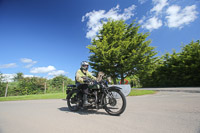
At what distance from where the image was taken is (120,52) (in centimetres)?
1191

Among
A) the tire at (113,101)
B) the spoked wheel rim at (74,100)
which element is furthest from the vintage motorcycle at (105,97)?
the spoked wheel rim at (74,100)

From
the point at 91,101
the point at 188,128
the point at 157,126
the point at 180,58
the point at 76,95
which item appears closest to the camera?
the point at 188,128

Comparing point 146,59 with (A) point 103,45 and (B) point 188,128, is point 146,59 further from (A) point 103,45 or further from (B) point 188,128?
(B) point 188,128

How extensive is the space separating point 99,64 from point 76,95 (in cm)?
972

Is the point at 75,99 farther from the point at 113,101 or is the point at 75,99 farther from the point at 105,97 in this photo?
the point at 113,101

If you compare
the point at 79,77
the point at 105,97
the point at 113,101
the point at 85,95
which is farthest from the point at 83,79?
the point at 113,101

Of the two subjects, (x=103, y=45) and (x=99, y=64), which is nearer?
(x=103, y=45)

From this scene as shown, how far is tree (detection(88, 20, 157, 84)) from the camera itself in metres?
12.1

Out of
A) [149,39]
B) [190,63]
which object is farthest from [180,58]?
[149,39]

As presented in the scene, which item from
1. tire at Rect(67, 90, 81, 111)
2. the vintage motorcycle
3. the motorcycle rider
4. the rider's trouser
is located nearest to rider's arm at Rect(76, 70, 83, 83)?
the motorcycle rider

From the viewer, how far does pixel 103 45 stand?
12250 millimetres

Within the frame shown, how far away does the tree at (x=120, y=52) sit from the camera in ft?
39.7

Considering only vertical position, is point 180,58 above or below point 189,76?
above

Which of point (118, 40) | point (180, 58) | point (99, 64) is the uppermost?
point (118, 40)
